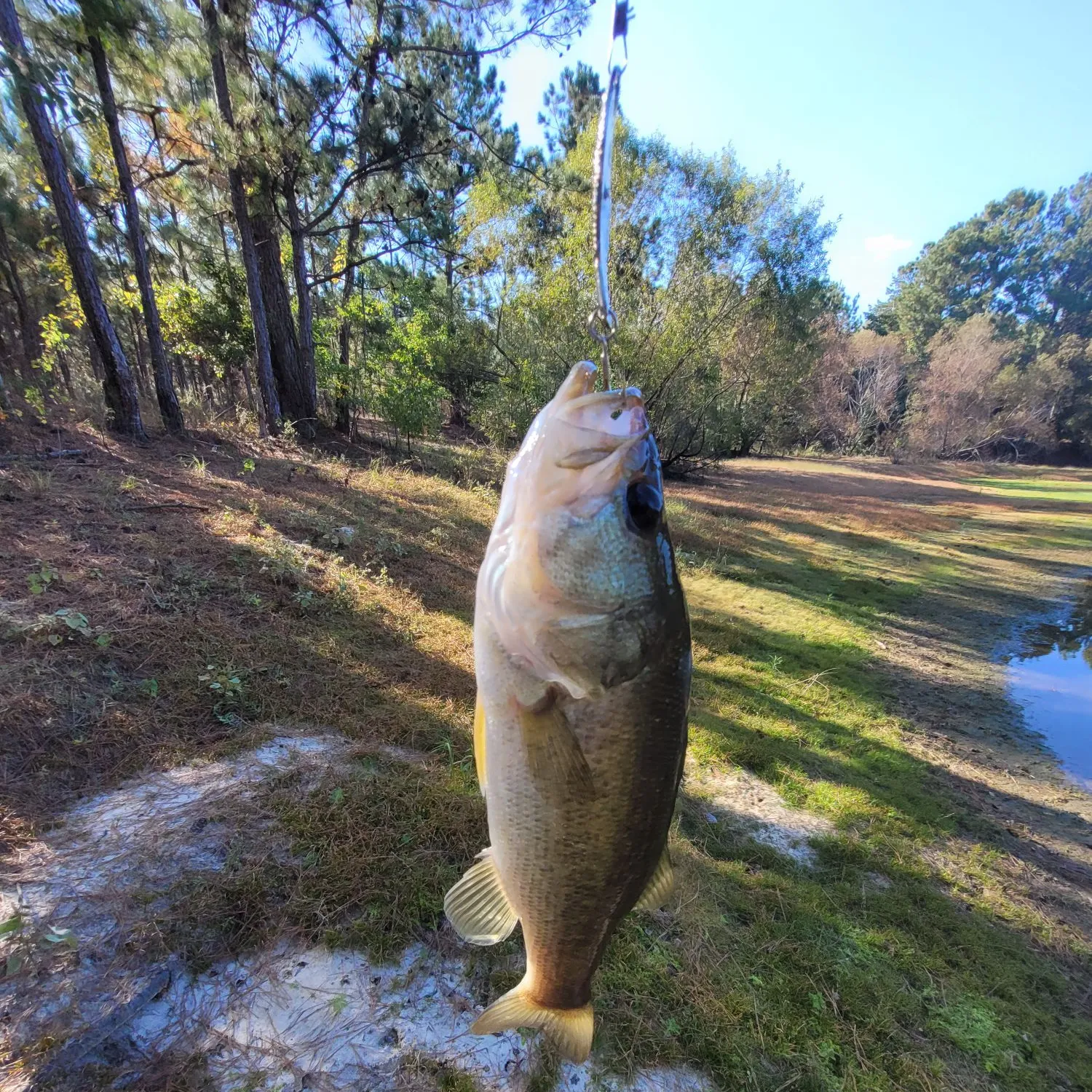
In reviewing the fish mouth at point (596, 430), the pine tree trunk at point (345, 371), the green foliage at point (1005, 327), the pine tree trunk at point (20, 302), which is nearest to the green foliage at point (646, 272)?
the pine tree trunk at point (345, 371)

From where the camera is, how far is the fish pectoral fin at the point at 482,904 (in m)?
1.51

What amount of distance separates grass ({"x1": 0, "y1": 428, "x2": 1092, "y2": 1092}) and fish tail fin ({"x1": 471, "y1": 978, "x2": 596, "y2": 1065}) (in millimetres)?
972

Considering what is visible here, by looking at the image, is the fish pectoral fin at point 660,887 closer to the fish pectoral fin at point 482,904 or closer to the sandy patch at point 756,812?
the fish pectoral fin at point 482,904

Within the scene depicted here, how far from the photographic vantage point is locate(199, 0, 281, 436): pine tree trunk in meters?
7.67

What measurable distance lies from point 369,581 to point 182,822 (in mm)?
3180

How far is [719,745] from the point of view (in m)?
4.75

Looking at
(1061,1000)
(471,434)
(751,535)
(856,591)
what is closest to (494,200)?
(471,434)

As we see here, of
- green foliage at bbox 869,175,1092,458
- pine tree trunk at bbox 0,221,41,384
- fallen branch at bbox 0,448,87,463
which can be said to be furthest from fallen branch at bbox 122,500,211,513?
green foliage at bbox 869,175,1092,458

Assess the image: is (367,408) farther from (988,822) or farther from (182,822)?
(988,822)

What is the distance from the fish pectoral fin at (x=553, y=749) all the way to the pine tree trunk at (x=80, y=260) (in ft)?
25.7

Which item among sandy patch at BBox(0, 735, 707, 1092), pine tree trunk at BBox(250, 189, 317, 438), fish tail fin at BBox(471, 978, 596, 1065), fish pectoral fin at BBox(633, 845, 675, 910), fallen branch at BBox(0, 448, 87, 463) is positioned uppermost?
pine tree trunk at BBox(250, 189, 317, 438)

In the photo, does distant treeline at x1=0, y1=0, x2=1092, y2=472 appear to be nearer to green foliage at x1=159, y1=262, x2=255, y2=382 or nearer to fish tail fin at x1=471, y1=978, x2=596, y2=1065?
green foliage at x1=159, y1=262, x2=255, y2=382

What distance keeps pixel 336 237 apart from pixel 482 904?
18.1 metres

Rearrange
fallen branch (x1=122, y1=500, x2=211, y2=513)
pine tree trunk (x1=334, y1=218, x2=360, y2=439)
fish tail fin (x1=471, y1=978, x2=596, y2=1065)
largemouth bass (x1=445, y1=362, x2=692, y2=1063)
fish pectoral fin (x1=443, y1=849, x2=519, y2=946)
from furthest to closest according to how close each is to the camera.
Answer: pine tree trunk (x1=334, y1=218, x2=360, y2=439)
fallen branch (x1=122, y1=500, x2=211, y2=513)
fish pectoral fin (x1=443, y1=849, x2=519, y2=946)
fish tail fin (x1=471, y1=978, x2=596, y2=1065)
largemouth bass (x1=445, y1=362, x2=692, y2=1063)
